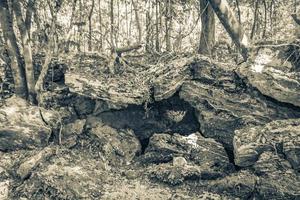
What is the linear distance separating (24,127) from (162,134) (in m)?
2.64

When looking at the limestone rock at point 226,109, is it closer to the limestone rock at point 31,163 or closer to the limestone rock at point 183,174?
the limestone rock at point 183,174

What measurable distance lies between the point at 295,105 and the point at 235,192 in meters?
1.84

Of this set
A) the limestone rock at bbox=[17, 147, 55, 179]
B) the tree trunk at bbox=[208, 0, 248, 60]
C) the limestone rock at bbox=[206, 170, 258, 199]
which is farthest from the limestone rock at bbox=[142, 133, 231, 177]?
the tree trunk at bbox=[208, 0, 248, 60]

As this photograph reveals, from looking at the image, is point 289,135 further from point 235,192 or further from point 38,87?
point 38,87

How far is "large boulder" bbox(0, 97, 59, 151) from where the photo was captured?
7.33 meters

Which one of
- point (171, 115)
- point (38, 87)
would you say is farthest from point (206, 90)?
point (38, 87)

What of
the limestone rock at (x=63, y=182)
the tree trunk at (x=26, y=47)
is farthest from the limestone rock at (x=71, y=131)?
the tree trunk at (x=26, y=47)

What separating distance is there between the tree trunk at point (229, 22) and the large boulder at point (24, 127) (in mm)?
3765

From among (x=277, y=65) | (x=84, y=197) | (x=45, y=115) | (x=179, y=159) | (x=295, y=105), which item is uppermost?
(x=277, y=65)

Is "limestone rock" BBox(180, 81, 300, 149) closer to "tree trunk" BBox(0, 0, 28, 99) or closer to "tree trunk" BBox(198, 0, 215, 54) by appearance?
"tree trunk" BBox(198, 0, 215, 54)

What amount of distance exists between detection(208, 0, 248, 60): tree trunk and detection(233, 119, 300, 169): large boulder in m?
1.61

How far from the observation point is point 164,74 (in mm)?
7449

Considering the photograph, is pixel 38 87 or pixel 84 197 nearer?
pixel 84 197

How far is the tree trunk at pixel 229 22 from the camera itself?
7.16m
